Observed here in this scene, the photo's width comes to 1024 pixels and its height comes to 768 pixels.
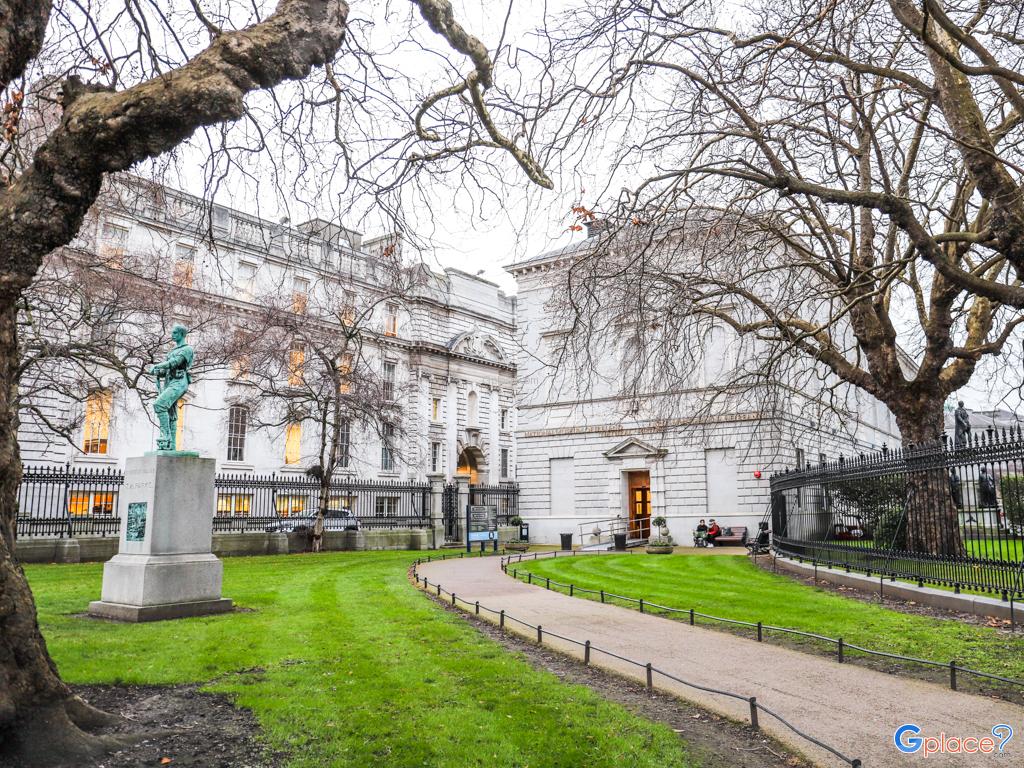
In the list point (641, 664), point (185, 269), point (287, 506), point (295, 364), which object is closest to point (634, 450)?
point (287, 506)

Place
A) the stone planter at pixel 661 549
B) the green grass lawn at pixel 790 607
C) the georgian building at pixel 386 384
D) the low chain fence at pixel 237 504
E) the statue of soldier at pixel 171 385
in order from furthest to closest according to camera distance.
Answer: the georgian building at pixel 386 384
the stone planter at pixel 661 549
the low chain fence at pixel 237 504
the statue of soldier at pixel 171 385
the green grass lawn at pixel 790 607

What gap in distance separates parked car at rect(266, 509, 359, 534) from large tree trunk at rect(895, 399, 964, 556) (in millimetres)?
21006

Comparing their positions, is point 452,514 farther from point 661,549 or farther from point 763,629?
point 763,629

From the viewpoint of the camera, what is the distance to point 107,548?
21469mm

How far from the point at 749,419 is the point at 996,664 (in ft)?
86.9

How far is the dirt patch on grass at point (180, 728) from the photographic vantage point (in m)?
5.29

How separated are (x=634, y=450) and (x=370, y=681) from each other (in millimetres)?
31511

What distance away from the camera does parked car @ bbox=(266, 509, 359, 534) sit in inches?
1161

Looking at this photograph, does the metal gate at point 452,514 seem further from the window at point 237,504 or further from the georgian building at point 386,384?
the window at point 237,504

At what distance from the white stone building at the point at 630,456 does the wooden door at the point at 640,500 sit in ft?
0.17

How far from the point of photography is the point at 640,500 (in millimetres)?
39062

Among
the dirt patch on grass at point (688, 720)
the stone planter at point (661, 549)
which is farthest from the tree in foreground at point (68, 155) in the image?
the stone planter at point (661, 549)

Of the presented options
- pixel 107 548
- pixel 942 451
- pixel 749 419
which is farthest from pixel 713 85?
pixel 749 419

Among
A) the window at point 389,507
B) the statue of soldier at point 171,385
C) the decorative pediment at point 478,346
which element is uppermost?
the decorative pediment at point 478,346
